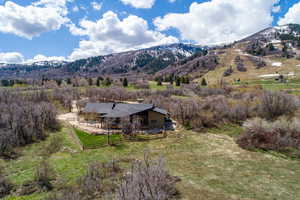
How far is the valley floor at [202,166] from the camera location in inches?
511

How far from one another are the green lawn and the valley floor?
1177 millimetres

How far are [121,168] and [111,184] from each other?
321 cm

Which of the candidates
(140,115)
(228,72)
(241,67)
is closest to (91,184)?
(140,115)

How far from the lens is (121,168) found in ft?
52.5

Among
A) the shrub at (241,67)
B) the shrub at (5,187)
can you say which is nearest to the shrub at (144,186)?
the shrub at (5,187)

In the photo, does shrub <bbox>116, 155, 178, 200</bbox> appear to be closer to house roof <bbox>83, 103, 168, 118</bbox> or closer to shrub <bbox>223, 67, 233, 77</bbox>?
house roof <bbox>83, 103, 168, 118</bbox>

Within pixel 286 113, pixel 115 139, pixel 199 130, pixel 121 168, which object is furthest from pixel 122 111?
pixel 286 113

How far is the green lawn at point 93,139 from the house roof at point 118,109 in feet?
15.3

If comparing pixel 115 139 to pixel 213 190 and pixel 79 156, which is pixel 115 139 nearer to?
pixel 79 156

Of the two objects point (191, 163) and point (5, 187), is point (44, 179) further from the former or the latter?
point (191, 163)

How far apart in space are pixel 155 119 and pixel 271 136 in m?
16.4

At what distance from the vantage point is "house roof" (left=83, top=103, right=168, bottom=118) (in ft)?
101

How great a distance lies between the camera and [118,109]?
33406 millimetres

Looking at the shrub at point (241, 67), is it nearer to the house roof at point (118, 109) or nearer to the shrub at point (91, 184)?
the house roof at point (118, 109)
